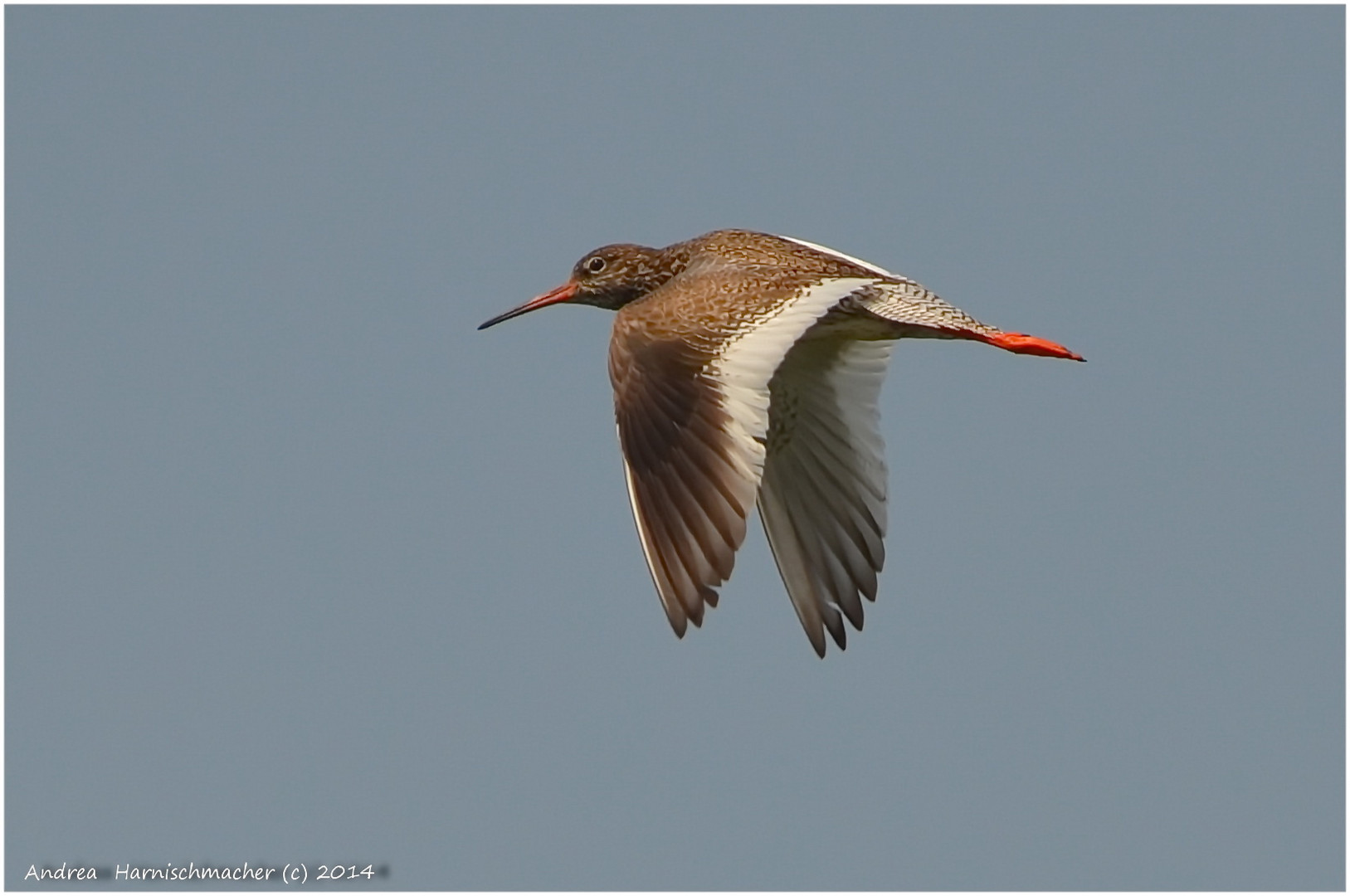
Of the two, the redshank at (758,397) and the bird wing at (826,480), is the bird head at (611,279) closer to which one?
the redshank at (758,397)

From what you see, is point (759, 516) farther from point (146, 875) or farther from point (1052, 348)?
point (146, 875)

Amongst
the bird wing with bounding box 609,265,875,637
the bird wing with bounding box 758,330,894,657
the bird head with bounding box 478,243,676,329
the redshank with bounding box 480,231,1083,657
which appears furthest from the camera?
the bird head with bounding box 478,243,676,329

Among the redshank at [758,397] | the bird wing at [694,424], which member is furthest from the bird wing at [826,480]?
the bird wing at [694,424]

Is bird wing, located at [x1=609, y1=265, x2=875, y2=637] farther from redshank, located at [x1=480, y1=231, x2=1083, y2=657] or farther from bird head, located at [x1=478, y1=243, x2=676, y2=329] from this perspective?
bird head, located at [x1=478, y1=243, x2=676, y2=329]

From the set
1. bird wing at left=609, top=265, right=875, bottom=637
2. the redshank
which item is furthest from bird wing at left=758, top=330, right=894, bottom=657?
bird wing at left=609, top=265, right=875, bottom=637

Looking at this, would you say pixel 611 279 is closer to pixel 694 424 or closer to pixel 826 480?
pixel 826 480

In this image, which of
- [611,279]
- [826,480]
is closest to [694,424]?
[826,480]

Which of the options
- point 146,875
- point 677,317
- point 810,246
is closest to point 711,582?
point 677,317
